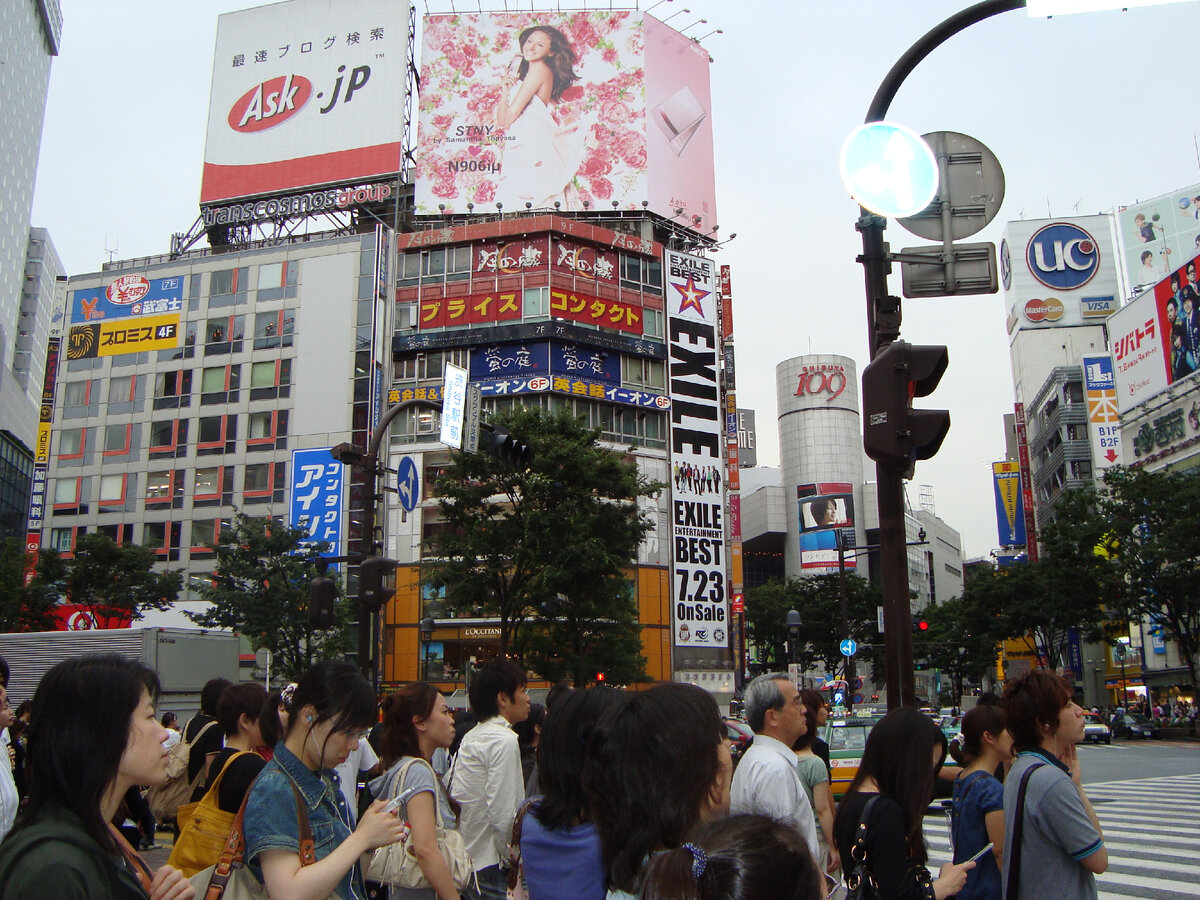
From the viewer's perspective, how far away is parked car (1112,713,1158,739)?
39.0 m

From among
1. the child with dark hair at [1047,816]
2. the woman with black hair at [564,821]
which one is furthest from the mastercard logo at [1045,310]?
the woman with black hair at [564,821]

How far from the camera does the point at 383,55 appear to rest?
5022 centimetres

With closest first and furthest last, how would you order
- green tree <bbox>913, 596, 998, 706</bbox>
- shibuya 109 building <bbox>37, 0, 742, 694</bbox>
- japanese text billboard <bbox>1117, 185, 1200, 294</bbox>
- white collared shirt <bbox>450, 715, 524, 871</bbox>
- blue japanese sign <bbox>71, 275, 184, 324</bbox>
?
white collared shirt <bbox>450, 715, 524, 871</bbox> < shibuya 109 building <bbox>37, 0, 742, 694</bbox> < blue japanese sign <bbox>71, 275, 184, 324</bbox> < green tree <bbox>913, 596, 998, 706</bbox> < japanese text billboard <bbox>1117, 185, 1200, 294</bbox>

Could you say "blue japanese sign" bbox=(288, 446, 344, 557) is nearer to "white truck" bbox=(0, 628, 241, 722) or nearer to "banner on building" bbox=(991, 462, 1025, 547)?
"white truck" bbox=(0, 628, 241, 722)

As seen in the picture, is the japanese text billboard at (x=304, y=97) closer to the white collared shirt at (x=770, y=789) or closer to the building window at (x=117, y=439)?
the building window at (x=117, y=439)

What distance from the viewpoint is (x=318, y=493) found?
43969mm

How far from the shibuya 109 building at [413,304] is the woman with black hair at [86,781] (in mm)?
41772

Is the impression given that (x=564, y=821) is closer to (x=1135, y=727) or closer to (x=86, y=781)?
(x=86, y=781)

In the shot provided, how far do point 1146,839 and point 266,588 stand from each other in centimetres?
2862

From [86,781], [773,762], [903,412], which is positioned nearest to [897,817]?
[773,762]

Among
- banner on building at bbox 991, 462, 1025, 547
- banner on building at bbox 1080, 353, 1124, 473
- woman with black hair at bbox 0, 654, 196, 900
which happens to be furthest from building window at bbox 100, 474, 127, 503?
banner on building at bbox 991, 462, 1025, 547

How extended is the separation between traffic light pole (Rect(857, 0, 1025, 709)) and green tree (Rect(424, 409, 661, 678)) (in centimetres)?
2230

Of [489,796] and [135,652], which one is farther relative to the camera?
[135,652]

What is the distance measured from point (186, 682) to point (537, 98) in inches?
1432
